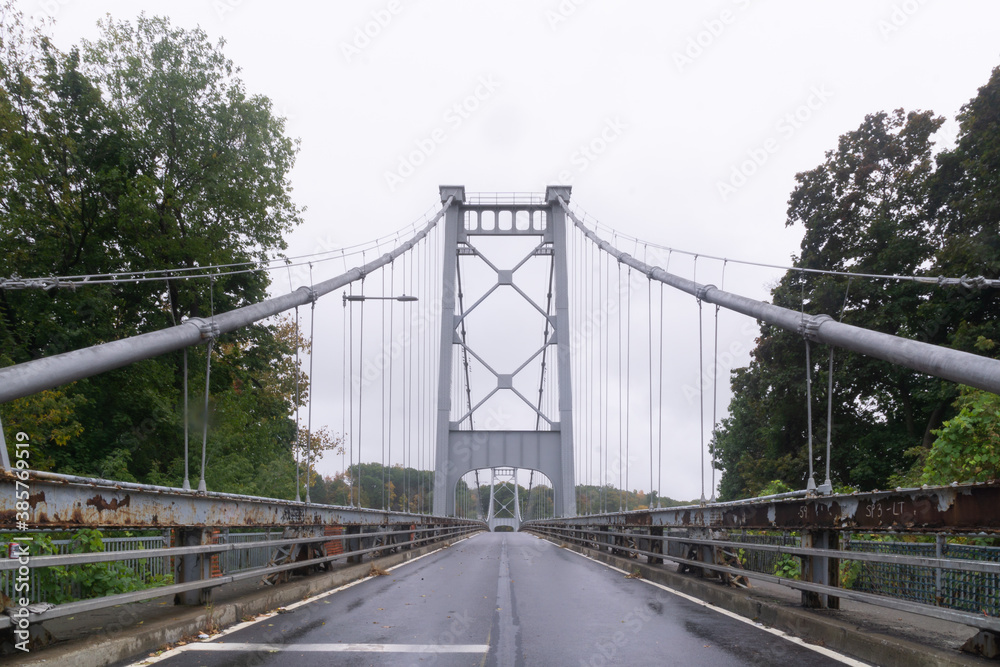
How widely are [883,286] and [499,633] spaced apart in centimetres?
1819

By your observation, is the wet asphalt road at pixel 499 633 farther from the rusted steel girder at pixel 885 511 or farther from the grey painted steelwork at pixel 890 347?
the grey painted steelwork at pixel 890 347

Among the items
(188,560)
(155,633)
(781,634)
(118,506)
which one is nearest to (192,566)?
(188,560)

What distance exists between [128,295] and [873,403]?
67.3ft

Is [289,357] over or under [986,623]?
over

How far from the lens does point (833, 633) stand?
5.79m

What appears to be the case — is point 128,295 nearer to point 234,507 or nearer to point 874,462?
point 234,507

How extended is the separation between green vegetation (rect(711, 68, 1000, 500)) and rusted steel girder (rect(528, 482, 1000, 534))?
1352cm

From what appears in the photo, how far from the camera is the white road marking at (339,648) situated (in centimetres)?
566

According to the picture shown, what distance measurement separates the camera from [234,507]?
7.37 metres

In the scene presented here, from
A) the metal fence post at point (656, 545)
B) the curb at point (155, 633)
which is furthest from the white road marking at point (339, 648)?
the metal fence post at point (656, 545)

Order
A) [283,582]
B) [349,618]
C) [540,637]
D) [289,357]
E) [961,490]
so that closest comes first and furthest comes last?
1. [961,490]
2. [540,637]
3. [349,618]
4. [283,582]
5. [289,357]

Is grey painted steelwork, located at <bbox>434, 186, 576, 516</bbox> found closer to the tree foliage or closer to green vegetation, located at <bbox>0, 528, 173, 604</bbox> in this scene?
the tree foliage

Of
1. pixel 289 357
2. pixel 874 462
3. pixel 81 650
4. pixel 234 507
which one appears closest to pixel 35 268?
pixel 289 357

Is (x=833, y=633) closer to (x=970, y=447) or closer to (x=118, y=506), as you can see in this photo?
(x=118, y=506)
